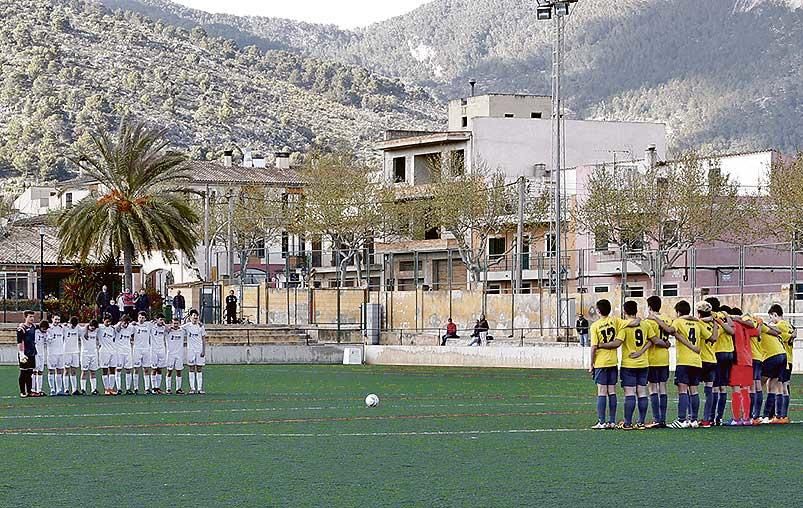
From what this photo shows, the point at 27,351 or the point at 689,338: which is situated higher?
the point at 689,338

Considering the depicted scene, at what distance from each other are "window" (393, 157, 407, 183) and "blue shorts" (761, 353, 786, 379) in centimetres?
7316

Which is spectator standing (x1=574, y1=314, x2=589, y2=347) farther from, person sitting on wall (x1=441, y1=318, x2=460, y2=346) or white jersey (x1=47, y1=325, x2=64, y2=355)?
white jersey (x1=47, y1=325, x2=64, y2=355)

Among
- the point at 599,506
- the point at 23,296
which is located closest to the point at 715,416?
the point at 599,506

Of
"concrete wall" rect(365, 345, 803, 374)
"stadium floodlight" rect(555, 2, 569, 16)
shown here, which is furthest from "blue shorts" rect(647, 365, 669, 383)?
"stadium floodlight" rect(555, 2, 569, 16)

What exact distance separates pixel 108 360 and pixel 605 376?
1591 centimetres

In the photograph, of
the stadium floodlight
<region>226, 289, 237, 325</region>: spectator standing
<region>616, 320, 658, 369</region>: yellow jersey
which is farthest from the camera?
<region>226, 289, 237, 325</region>: spectator standing

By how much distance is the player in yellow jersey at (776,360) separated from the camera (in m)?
23.5

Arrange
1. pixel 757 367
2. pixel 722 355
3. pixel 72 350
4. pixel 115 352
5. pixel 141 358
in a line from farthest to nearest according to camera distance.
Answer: pixel 115 352
pixel 141 358
pixel 72 350
pixel 757 367
pixel 722 355

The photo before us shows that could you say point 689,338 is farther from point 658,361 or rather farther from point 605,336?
point 605,336

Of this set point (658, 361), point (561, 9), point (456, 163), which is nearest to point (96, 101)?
point (456, 163)

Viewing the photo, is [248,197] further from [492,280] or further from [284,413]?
[284,413]

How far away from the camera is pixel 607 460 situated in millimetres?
18438

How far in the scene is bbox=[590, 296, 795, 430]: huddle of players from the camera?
71.4 feet

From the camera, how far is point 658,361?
2206cm
